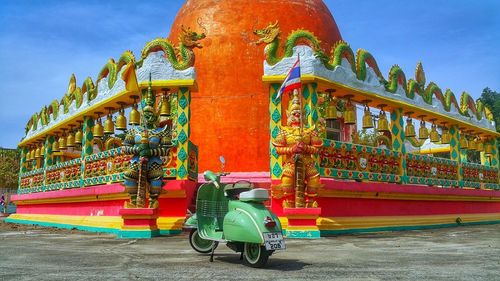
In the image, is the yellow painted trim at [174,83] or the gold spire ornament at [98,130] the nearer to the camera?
the yellow painted trim at [174,83]

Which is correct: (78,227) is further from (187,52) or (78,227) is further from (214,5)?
(214,5)

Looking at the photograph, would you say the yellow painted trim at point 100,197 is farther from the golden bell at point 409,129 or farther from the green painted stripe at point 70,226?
the golden bell at point 409,129

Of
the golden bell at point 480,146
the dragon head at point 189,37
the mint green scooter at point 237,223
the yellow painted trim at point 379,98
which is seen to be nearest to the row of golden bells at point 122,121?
the dragon head at point 189,37

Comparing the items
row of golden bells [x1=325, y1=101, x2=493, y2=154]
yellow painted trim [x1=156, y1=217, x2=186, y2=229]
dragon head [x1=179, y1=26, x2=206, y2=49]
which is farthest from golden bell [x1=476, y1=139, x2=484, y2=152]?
yellow painted trim [x1=156, y1=217, x2=186, y2=229]

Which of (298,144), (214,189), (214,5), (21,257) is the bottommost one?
(21,257)

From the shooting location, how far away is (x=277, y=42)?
38.6ft

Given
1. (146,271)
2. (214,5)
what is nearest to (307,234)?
(146,271)

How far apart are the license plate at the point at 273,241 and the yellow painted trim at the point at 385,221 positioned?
15.7 feet

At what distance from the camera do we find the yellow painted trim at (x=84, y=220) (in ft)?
41.4

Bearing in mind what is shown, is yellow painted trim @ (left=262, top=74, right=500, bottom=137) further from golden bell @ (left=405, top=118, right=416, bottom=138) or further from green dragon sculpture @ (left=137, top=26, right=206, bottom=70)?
green dragon sculpture @ (left=137, top=26, right=206, bottom=70)

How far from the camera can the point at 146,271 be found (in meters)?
5.85

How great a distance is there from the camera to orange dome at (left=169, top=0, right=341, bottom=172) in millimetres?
15305

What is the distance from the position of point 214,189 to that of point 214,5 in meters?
10.8

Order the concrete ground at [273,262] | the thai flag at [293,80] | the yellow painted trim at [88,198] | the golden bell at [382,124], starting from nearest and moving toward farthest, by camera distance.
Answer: the concrete ground at [273,262], the thai flag at [293,80], the yellow painted trim at [88,198], the golden bell at [382,124]
